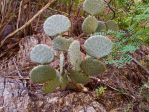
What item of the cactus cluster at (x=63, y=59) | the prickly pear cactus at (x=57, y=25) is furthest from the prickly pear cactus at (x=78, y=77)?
the prickly pear cactus at (x=57, y=25)

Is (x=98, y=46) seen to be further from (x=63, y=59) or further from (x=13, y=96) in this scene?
(x=13, y=96)

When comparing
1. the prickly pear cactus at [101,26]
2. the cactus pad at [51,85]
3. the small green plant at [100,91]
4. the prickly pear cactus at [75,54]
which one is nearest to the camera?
the prickly pear cactus at [75,54]

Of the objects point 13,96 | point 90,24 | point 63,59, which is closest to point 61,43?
point 63,59

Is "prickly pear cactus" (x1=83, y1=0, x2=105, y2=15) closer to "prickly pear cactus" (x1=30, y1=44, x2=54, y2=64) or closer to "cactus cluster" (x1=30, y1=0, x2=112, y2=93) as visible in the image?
"cactus cluster" (x1=30, y1=0, x2=112, y2=93)

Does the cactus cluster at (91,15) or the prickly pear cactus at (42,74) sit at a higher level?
the cactus cluster at (91,15)

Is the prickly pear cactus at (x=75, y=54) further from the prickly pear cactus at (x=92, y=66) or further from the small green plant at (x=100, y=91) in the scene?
the small green plant at (x=100, y=91)

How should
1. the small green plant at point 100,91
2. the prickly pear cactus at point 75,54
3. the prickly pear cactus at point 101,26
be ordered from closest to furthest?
the prickly pear cactus at point 75,54
the small green plant at point 100,91
the prickly pear cactus at point 101,26

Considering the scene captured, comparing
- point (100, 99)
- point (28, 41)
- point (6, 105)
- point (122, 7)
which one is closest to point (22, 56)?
point (28, 41)
